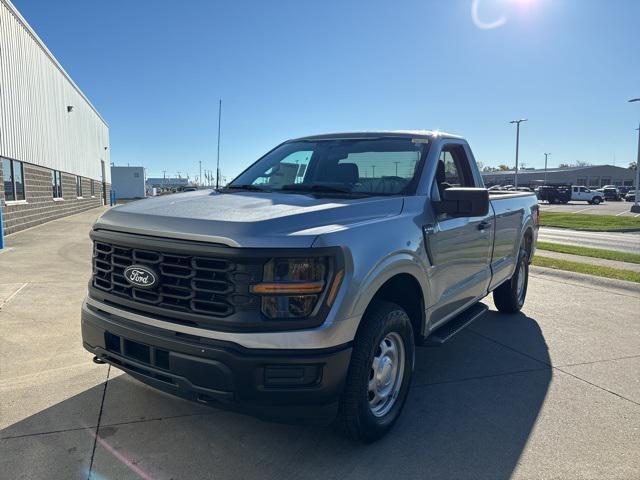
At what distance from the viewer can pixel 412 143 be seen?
405 centimetres

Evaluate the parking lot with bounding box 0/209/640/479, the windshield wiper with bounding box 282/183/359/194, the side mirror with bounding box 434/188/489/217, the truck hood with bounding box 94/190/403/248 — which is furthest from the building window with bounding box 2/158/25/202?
the side mirror with bounding box 434/188/489/217

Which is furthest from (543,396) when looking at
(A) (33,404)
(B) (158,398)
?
(A) (33,404)

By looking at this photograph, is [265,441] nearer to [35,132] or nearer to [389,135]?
[389,135]

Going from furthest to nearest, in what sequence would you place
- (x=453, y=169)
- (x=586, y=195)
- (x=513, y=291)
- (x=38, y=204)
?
1. (x=586, y=195)
2. (x=38, y=204)
3. (x=513, y=291)
4. (x=453, y=169)


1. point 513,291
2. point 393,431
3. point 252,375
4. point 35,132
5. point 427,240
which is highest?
point 35,132

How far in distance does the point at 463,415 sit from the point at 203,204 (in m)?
2.32

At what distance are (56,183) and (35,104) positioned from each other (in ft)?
14.3

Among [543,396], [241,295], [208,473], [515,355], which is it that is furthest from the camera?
[515,355]

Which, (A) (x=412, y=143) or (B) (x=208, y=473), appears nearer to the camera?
(B) (x=208, y=473)

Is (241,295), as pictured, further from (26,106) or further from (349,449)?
(26,106)

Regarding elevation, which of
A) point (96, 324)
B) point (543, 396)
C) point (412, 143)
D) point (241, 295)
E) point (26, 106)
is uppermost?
point (26, 106)

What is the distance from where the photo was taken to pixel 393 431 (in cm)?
322

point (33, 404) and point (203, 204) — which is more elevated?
point (203, 204)

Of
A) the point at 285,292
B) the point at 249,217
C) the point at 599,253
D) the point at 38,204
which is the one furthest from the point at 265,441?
the point at 38,204
